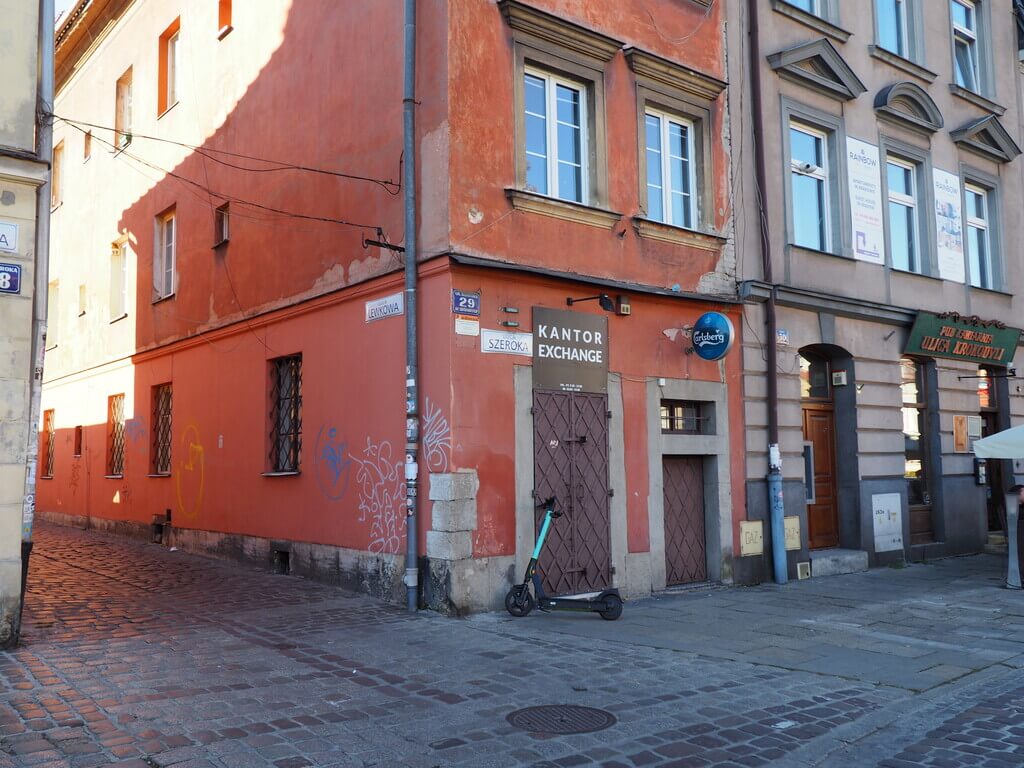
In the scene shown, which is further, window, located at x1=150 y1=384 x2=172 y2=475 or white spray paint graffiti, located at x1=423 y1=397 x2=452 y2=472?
window, located at x1=150 y1=384 x2=172 y2=475

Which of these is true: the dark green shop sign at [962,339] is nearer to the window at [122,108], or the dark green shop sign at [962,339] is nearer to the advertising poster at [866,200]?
the advertising poster at [866,200]

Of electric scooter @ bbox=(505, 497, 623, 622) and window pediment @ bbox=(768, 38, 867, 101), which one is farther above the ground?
window pediment @ bbox=(768, 38, 867, 101)

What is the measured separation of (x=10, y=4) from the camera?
26.2 ft

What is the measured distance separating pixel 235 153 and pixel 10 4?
6.58 meters

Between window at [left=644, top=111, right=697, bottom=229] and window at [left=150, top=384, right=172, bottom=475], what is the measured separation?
9.59 meters

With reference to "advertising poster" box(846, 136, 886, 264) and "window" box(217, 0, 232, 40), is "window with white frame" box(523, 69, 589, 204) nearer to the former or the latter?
"advertising poster" box(846, 136, 886, 264)

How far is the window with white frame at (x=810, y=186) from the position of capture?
14.1 meters

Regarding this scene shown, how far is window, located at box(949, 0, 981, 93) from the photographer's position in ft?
58.4

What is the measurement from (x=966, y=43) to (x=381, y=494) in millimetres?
14892

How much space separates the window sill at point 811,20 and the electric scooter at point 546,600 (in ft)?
28.8

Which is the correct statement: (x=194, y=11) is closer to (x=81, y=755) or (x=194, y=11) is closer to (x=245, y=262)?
(x=245, y=262)

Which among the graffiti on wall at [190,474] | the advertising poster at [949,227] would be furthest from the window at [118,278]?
the advertising poster at [949,227]

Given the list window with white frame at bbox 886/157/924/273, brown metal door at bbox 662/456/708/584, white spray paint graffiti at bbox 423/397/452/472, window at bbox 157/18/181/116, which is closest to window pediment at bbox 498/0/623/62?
white spray paint graffiti at bbox 423/397/452/472

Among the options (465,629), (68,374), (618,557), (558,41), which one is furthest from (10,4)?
(68,374)
